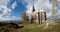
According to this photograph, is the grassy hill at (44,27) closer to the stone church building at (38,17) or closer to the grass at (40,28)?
the grass at (40,28)

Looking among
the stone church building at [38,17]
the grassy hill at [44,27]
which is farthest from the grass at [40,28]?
the stone church building at [38,17]

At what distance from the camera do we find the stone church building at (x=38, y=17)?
19.6ft

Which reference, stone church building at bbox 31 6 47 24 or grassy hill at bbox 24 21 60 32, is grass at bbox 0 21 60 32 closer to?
grassy hill at bbox 24 21 60 32

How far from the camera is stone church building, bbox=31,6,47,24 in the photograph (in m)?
5.96

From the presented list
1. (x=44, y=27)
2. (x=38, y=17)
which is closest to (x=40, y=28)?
(x=44, y=27)

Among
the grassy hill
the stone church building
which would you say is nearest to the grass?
the grassy hill

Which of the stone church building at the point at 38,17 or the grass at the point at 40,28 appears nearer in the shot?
the grass at the point at 40,28

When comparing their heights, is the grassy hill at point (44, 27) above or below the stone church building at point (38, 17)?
below

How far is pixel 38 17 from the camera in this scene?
6.00m

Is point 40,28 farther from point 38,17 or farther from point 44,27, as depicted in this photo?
point 38,17

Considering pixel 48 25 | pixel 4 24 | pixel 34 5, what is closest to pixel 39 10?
pixel 34 5

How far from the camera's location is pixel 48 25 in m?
5.91

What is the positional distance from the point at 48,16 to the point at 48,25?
378 millimetres

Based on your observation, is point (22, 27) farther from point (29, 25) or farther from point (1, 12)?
point (1, 12)
